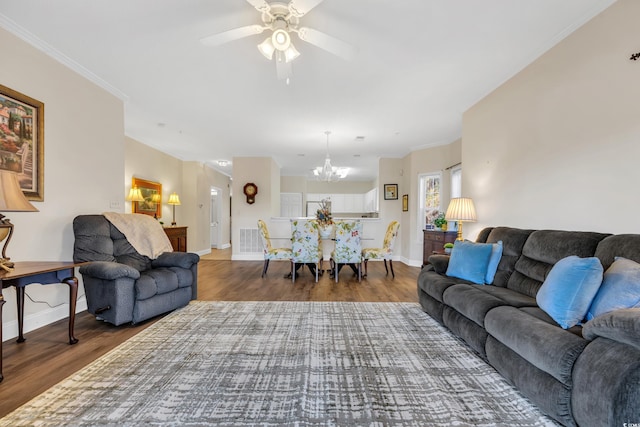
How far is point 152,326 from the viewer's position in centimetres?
258

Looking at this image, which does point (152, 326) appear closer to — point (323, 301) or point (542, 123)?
point (323, 301)

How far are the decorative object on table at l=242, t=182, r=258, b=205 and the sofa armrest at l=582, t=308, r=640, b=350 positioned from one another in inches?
245

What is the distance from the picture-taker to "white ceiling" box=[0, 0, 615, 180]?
205 centimetres

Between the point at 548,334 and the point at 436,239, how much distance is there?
11.3 ft

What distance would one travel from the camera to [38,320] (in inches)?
99.3

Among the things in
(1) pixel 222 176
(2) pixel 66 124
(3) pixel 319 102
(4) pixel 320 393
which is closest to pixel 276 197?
(1) pixel 222 176

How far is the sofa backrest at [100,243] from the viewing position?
8.89ft

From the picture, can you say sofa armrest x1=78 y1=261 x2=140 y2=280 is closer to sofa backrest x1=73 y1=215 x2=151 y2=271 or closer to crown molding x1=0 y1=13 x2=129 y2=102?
sofa backrest x1=73 y1=215 x2=151 y2=271

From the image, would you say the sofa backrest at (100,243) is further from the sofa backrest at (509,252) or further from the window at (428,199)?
the window at (428,199)

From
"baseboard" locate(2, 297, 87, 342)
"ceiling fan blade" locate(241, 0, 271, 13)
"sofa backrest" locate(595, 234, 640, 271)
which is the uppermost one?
"ceiling fan blade" locate(241, 0, 271, 13)

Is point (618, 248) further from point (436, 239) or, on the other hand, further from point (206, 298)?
point (206, 298)

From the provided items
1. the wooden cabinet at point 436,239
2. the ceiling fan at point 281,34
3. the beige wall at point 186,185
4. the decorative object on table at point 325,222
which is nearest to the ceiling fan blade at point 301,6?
the ceiling fan at point 281,34

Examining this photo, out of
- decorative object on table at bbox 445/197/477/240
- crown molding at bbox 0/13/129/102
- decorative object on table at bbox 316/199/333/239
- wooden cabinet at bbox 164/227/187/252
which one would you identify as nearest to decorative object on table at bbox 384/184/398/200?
decorative object on table at bbox 316/199/333/239

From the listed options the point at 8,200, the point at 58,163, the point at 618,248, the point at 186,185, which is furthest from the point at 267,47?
the point at 186,185
